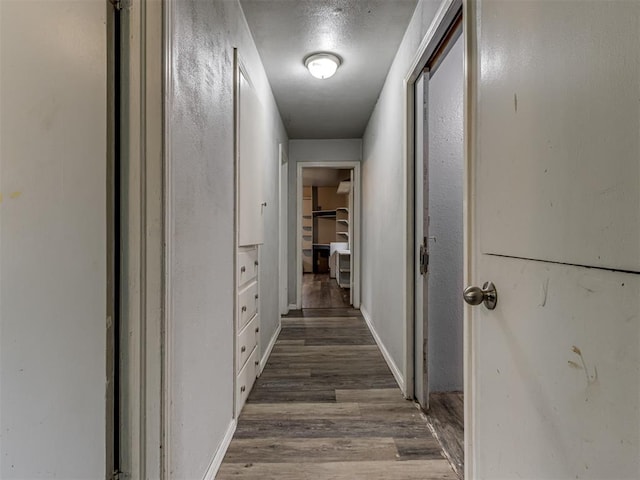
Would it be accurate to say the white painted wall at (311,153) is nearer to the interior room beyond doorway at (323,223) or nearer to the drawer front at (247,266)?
the drawer front at (247,266)

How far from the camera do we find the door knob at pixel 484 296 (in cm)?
84

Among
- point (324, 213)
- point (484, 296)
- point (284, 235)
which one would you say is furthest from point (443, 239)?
point (324, 213)

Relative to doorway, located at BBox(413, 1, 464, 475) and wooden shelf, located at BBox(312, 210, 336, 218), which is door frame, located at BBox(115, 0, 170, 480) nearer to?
doorway, located at BBox(413, 1, 464, 475)

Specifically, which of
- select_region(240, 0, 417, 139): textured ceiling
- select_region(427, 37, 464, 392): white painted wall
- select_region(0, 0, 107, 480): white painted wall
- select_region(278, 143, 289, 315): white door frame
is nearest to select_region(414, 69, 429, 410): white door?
select_region(427, 37, 464, 392): white painted wall

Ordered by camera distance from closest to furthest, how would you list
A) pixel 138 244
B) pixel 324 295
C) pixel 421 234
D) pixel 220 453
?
pixel 138 244 → pixel 220 453 → pixel 421 234 → pixel 324 295

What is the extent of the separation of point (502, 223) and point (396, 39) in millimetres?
→ 1857

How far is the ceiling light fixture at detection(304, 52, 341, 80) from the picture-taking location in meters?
2.29

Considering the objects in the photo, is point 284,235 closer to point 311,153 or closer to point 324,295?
point 311,153

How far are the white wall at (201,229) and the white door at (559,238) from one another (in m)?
0.96

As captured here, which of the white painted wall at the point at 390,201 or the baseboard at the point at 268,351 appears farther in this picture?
the baseboard at the point at 268,351

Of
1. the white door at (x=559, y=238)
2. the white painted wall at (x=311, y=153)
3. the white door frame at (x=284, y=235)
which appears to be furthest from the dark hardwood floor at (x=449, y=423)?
the white painted wall at (x=311, y=153)

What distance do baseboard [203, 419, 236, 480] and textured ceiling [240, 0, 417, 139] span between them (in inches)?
92.2

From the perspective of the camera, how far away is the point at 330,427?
1644 millimetres

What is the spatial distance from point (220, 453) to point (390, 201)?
193 centimetres
